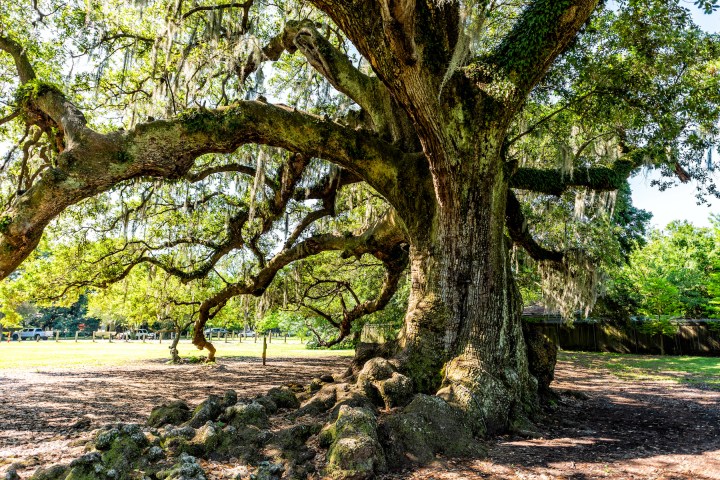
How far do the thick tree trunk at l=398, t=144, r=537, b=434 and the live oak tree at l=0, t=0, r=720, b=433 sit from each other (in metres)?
0.02

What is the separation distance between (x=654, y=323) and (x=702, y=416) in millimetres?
16921

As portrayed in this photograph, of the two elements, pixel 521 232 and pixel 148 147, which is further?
pixel 521 232

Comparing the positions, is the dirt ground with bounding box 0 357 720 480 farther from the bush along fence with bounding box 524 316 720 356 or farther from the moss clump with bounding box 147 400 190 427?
the bush along fence with bounding box 524 316 720 356

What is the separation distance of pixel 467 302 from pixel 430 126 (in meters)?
2.28

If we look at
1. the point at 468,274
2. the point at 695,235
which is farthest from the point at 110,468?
the point at 695,235

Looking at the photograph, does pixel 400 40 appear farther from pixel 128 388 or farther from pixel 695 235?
pixel 695 235

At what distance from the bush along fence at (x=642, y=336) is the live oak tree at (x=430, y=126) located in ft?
39.7

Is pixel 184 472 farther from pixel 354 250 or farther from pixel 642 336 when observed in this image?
pixel 642 336

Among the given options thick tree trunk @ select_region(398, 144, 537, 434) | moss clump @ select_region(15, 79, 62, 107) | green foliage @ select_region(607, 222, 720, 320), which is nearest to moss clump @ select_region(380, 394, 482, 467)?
thick tree trunk @ select_region(398, 144, 537, 434)

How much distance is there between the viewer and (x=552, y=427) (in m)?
4.95

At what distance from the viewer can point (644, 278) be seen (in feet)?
68.9

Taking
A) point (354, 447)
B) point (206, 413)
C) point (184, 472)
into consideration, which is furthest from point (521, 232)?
point (184, 472)

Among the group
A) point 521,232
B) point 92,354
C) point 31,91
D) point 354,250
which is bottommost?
point 92,354

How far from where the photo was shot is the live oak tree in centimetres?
449
